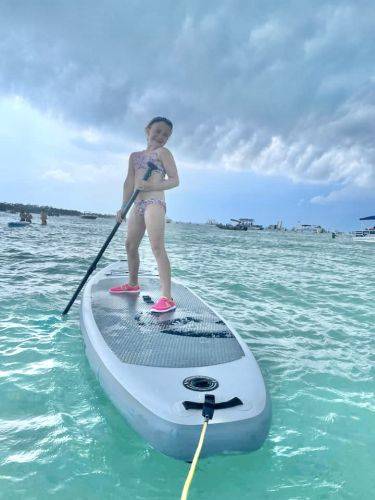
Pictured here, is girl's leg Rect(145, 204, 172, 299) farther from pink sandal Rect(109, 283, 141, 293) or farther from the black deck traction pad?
pink sandal Rect(109, 283, 141, 293)

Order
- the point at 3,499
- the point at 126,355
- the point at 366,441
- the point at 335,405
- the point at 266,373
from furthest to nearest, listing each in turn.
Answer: the point at 266,373 → the point at 335,405 → the point at 126,355 → the point at 366,441 → the point at 3,499

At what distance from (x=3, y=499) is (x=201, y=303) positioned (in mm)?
3041

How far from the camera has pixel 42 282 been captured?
7.63m

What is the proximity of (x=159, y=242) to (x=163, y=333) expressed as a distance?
1.21 metres

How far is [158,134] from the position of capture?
429 centimetres

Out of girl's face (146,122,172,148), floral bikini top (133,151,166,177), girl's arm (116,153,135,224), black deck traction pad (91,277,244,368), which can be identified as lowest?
black deck traction pad (91,277,244,368)

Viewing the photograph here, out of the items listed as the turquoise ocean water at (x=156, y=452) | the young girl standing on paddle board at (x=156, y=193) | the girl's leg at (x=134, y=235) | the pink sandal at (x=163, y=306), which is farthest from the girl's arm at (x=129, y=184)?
the turquoise ocean water at (x=156, y=452)

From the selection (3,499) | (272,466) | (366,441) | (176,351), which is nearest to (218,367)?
(176,351)

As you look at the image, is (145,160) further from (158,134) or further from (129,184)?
(129,184)

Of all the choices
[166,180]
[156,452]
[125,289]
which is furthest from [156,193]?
[156,452]

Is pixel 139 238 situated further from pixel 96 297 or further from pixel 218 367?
pixel 218 367

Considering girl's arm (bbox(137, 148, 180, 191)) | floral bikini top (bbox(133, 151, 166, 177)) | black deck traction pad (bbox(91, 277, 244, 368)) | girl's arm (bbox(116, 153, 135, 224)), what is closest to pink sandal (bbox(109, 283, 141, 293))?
black deck traction pad (bbox(91, 277, 244, 368))

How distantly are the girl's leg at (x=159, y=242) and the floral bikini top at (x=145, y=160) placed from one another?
0.48m

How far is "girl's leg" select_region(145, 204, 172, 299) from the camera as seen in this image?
162 inches
